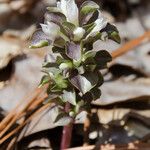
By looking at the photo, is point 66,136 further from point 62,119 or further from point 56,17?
point 56,17

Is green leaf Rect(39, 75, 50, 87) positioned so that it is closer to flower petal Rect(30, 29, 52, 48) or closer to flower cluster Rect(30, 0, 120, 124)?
flower cluster Rect(30, 0, 120, 124)

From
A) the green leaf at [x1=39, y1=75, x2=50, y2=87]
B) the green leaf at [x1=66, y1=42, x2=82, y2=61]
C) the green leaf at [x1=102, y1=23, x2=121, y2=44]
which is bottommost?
the green leaf at [x1=39, y1=75, x2=50, y2=87]

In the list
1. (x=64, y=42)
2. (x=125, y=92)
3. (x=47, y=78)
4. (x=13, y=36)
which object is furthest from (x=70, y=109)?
(x=13, y=36)

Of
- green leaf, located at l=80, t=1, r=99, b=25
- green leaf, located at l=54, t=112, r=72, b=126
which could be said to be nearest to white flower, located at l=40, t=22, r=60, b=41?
green leaf, located at l=80, t=1, r=99, b=25

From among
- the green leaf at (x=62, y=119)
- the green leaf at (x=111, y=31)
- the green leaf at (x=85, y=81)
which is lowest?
the green leaf at (x=62, y=119)

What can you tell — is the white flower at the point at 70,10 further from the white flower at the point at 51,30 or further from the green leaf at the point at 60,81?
the green leaf at the point at 60,81

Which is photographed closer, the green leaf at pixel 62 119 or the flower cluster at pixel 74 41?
the flower cluster at pixel 74 41

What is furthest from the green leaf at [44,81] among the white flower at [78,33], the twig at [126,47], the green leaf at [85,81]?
the twig at [126,47]

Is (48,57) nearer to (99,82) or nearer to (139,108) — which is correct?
(99,82)
